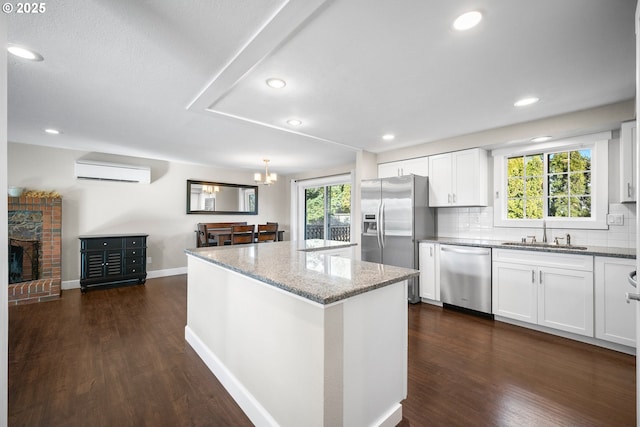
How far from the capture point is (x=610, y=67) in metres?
2.00

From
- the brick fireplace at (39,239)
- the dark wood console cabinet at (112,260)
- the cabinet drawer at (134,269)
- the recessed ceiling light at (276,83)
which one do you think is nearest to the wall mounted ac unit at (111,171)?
the brick fireplace at (39,239)

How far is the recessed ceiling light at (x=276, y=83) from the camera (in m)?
2.19

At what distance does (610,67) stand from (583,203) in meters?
1.63

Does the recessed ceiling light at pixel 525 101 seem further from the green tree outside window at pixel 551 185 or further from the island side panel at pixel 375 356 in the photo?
the island side panel at pixel 375 356

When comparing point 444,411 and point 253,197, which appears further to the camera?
point 253,197

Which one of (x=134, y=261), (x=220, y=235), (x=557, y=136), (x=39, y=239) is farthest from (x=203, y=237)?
(x=557, y=136)

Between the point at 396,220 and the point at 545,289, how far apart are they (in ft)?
5.72

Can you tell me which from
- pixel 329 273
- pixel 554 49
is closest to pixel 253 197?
pixel 329 273

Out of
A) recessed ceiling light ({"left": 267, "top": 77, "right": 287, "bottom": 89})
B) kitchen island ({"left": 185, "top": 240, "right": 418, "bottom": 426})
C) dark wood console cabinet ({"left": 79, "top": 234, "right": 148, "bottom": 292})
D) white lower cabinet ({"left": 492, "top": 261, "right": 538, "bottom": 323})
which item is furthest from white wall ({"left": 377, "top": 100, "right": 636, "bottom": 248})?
dark wood console cabinet ({"left": 79, "top": 234, "right": 148, "bottom": 292})

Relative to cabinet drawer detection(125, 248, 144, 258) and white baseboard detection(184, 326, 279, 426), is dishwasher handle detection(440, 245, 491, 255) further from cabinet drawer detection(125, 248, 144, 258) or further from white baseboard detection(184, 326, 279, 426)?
cabinet drawer detection(125, 248, 144, 258)

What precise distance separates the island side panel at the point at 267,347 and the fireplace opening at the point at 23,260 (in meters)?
3.63

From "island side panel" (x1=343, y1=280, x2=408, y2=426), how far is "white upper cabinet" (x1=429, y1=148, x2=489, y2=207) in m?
2.50

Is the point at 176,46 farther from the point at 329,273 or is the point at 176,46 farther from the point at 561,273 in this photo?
the point at 561,273

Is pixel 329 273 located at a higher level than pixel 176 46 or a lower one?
lower
